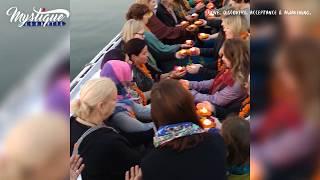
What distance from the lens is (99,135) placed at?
197 cm

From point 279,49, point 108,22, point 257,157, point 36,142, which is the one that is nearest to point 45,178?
point 36,142

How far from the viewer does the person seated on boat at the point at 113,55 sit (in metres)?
1.99

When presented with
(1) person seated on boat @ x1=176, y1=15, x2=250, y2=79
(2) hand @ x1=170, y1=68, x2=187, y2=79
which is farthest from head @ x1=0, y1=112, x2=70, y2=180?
(1) person seated on boat @ x1=176, y1=15, x2=250, y2=79

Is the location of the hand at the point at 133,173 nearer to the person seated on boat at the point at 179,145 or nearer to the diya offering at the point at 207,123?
the person seated on boat at the point at 179,145

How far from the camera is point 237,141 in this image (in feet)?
6.59

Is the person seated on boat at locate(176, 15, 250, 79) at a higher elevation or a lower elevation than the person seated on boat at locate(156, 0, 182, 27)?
lower

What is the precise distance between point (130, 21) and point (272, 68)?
1.92 ft

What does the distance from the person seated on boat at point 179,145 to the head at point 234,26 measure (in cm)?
33

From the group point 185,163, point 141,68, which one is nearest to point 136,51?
point 141,68

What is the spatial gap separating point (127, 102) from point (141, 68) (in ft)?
0.49

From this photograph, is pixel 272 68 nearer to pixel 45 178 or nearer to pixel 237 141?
pixel 237 141

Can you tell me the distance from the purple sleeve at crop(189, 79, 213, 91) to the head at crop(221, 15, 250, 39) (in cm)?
20

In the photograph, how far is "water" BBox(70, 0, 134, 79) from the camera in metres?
1.90

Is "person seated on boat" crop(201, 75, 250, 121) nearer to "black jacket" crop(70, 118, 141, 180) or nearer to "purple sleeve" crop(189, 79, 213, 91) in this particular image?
"purple sleeve" crop(189, 79, 213, 91)
